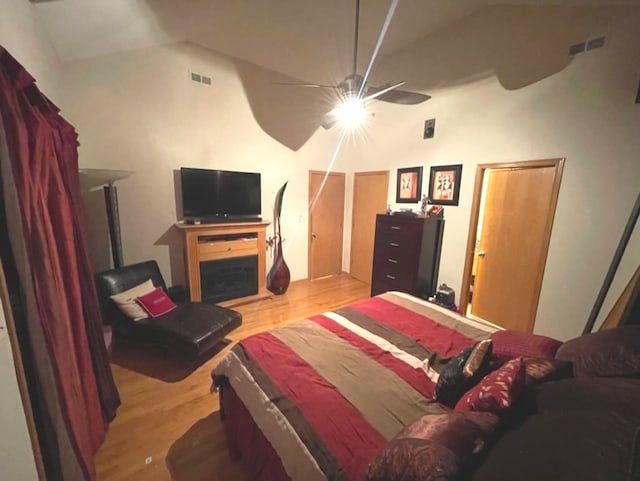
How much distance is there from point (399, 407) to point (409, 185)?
316 centimetres

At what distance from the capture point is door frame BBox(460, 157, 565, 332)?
2387 millimetres

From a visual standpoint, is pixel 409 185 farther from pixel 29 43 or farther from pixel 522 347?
pixel 29 43

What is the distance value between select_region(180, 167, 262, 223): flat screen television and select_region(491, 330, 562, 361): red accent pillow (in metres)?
3.22

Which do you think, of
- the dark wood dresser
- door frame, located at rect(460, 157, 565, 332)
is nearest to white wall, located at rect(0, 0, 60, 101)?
the dark wood dresser

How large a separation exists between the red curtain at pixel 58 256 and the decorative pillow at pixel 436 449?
1.38 metres

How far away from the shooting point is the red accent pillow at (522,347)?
1.37m

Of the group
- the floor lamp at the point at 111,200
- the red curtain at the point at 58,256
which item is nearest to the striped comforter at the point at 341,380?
the red curtain at the point at 58,256

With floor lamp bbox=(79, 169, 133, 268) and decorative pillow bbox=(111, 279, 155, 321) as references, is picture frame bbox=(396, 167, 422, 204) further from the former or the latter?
decorative pillow bbox=(111, 279, 155, 321)

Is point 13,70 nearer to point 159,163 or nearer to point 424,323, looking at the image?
point 159,163

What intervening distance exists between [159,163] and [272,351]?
2.90 metres

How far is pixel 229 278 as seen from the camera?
11.6 feet

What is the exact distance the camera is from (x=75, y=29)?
7.14ft

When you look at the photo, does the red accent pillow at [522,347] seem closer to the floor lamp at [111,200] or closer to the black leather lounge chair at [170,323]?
the black leather lounge chair at [170,323]

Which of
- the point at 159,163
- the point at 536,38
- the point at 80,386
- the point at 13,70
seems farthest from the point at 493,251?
the point at 159,163
